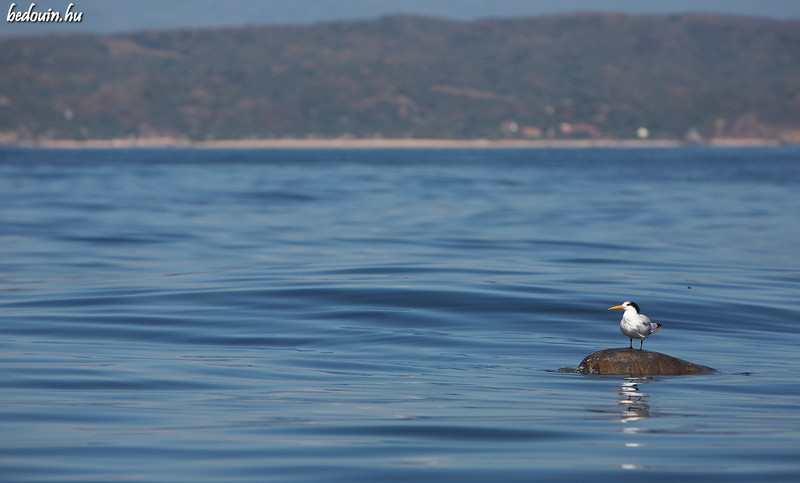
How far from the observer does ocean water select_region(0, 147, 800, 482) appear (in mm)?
9891

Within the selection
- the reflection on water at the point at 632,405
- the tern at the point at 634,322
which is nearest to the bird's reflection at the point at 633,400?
the reflection on water at the point at 632,405

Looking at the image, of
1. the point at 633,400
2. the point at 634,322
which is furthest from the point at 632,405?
the point at 634,322

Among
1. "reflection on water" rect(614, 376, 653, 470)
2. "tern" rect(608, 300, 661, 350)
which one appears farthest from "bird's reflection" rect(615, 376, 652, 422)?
"tern" rect(608, 300, 661, 350)

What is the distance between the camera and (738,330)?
19.4 m

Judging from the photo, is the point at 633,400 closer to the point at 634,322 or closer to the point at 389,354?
the point at 634,322

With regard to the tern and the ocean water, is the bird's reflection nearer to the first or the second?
the ocean water

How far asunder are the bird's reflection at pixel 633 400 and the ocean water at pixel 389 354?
6 centimetres

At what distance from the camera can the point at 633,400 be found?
504 inches

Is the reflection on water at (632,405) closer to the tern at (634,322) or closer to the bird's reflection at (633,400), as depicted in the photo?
the bird's reflection at (633,400)

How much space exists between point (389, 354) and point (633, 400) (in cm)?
489

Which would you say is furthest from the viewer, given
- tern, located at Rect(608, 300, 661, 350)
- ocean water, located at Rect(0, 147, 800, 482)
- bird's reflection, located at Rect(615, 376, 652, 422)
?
tern, located at Rect(608, 300, 661, 350)

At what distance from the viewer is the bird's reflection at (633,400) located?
11844 millimetres

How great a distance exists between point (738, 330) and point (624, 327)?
18.5ft

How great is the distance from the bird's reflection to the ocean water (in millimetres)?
62
